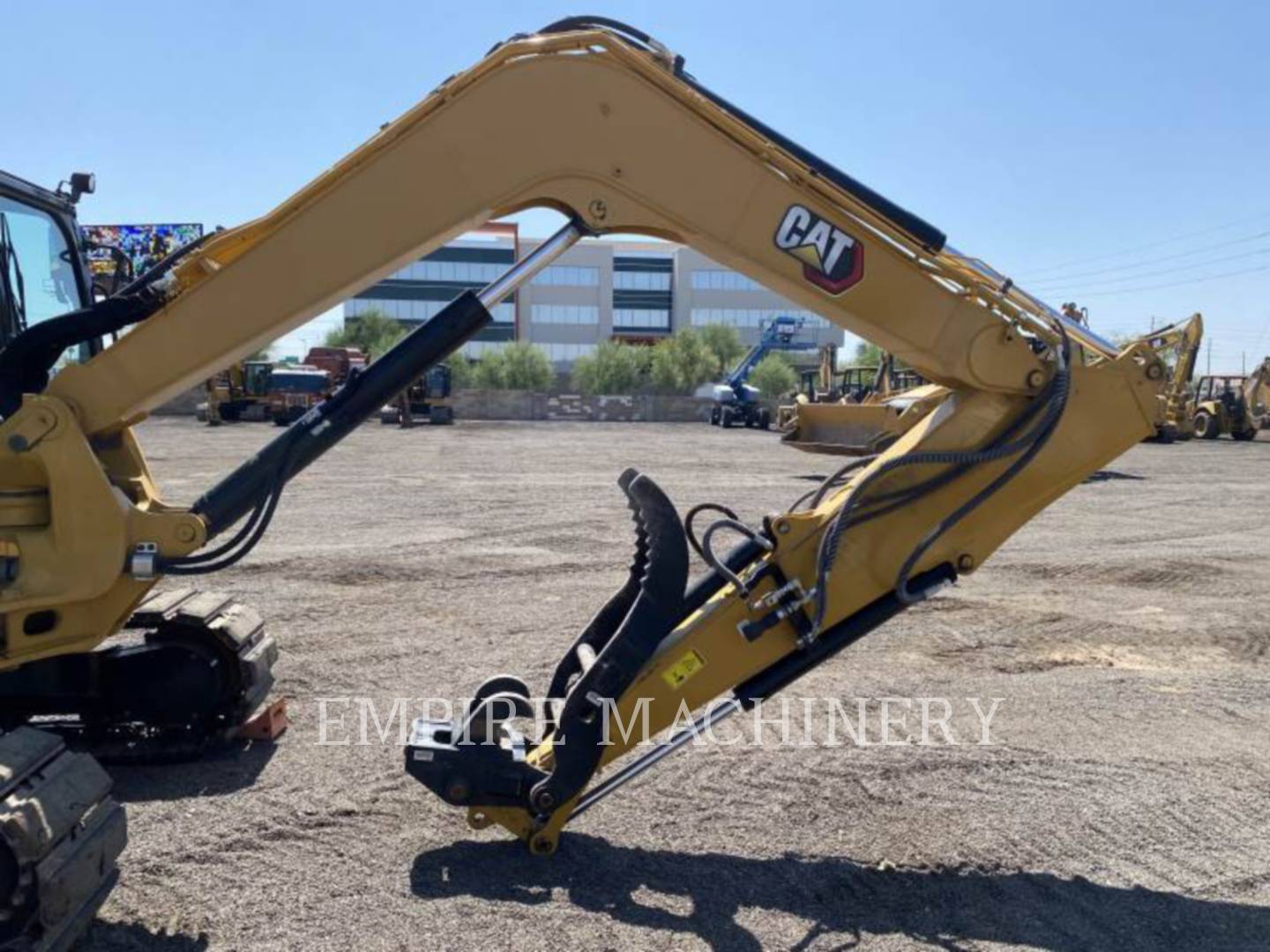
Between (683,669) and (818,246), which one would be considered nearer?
(818,246)

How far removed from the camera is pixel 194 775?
191 inches

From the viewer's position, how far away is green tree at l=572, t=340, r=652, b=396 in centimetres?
6956

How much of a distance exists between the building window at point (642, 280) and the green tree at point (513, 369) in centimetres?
2211

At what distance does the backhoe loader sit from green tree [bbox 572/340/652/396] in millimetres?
65269

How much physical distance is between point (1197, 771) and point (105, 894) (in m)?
5.00

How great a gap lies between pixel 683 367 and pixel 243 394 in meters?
36.4

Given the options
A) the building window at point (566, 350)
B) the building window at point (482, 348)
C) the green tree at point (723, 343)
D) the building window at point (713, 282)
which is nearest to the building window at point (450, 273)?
the building window at point (482, 348)

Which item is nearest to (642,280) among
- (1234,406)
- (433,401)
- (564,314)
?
(564,314)

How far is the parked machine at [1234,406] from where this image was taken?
1325 inches

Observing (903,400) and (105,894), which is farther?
(903,400)

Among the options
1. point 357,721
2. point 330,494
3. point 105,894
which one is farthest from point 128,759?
point 330,494

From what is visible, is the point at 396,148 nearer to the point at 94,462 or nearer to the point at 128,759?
the point at 94,462

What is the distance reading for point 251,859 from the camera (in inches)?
159

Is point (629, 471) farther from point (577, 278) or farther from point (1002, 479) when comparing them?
point (577, 278)
